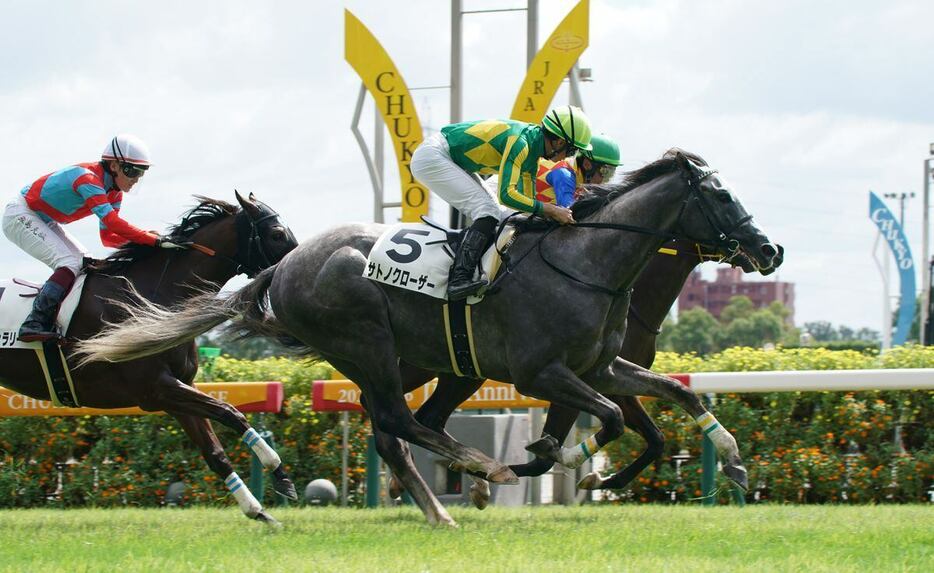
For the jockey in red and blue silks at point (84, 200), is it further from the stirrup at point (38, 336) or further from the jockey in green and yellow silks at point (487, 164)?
the jockey in green and yellow silks at point (487, 164)

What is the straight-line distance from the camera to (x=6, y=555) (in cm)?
538

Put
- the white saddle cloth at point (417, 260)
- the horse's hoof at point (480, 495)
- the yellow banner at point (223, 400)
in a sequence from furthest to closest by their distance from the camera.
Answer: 1. the yellow banner at point (223, 400)
2. the horse's hoof at point (480, 495)
3. the white saddle cloth at point (417, 260)

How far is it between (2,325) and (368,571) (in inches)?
124

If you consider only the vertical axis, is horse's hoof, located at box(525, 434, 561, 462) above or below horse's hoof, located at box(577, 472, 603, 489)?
above

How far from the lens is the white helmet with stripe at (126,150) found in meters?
7.03

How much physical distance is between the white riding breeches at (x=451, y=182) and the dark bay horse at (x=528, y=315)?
292 mm

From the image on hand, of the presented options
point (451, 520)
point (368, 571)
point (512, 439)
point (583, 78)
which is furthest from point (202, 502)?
point (583, 78)

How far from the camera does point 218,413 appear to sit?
668 cm

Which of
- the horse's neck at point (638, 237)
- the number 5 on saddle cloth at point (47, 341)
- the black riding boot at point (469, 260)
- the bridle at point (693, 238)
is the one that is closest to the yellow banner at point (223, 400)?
the number 5 on saddle cloth at point (47, 341)

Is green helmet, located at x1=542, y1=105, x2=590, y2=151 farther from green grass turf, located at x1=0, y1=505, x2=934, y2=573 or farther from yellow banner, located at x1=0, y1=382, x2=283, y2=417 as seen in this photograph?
yellow banner, located at x1=0, y1=382, x2=283, y2=417

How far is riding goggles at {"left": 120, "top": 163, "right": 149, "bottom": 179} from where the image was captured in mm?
7057

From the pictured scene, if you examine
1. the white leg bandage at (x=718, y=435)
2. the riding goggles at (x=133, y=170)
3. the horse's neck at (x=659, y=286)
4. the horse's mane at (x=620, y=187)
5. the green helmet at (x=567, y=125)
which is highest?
the green helmet at (x=567, y=125)

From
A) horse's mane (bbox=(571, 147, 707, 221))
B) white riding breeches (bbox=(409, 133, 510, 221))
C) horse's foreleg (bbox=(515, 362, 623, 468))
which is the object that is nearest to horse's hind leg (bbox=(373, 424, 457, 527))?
horse's foreleg (bbox=(515, 362, 623, 468))

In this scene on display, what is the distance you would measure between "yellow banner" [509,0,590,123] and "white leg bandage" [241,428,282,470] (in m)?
4.60
